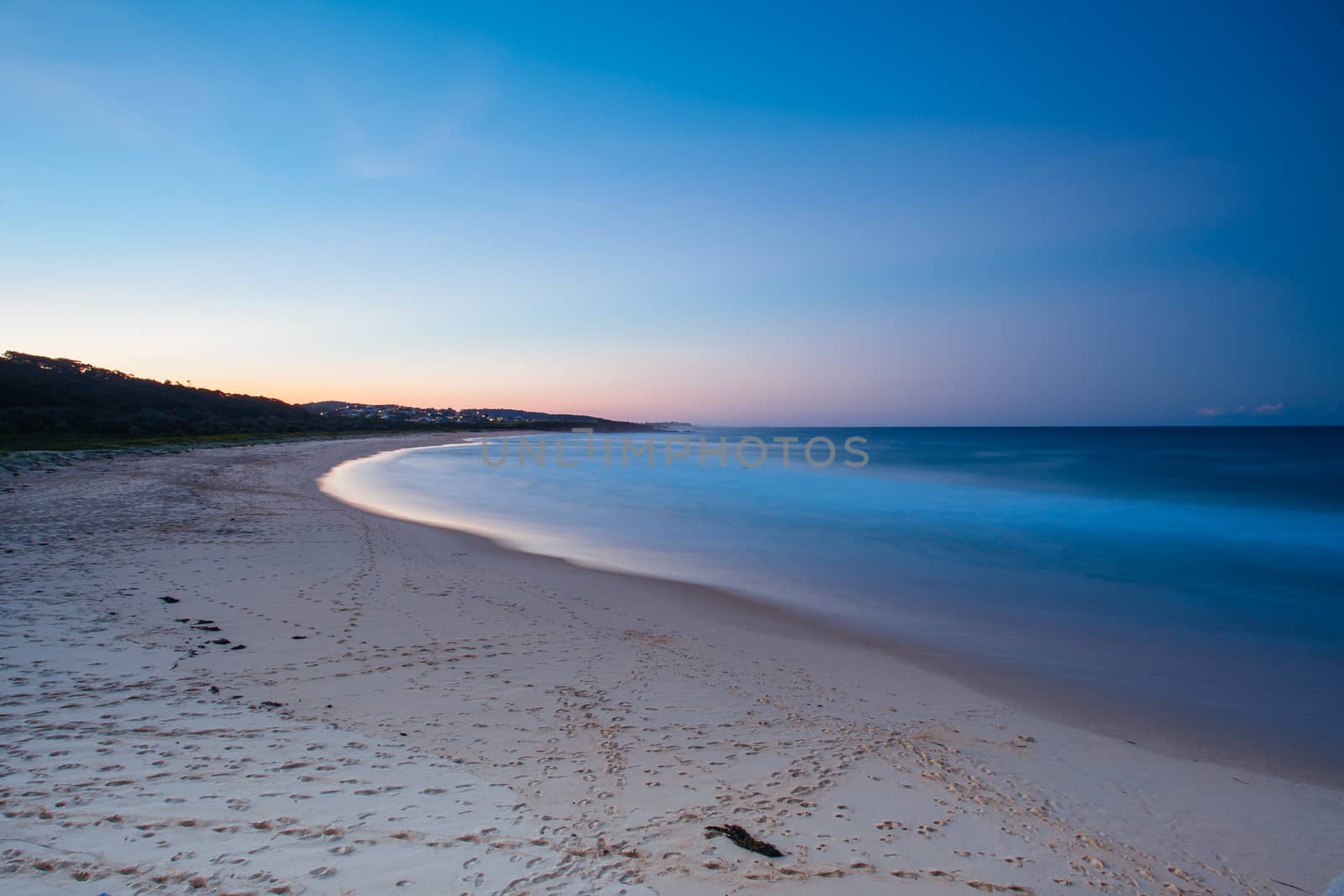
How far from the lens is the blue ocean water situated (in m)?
6.87

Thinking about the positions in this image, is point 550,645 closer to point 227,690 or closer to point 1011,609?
point 227,690

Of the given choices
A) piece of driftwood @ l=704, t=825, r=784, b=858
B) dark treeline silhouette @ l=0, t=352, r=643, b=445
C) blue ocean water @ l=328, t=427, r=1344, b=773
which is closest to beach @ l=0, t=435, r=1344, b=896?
piece of driftwood @ l=704, t=825, r=784, b=858

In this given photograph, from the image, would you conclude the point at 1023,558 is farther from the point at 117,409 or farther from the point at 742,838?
the point at 117,409

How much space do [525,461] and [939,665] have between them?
36.9 meters

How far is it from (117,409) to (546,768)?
210ft

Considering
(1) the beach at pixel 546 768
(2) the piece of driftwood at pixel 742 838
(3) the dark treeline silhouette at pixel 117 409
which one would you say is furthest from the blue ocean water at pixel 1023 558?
(3) the dark treeline silhouette at pixel 117 409

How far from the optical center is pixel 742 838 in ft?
10.4

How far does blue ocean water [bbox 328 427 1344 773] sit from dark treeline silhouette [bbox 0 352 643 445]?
806 inches

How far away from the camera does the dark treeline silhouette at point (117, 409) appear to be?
3819 cm

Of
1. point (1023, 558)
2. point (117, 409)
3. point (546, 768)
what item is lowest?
point (1023, 558)

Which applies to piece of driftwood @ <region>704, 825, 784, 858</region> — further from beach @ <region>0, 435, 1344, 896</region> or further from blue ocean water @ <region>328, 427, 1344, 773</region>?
blue ocean water @ <region>328, 427, 1344, 773</region>

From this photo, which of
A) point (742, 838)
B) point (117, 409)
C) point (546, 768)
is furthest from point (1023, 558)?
point (117, 409)

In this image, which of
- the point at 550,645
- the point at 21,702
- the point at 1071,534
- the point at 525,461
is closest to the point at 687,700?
the point at 550,645

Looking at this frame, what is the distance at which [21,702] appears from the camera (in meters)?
4.20
